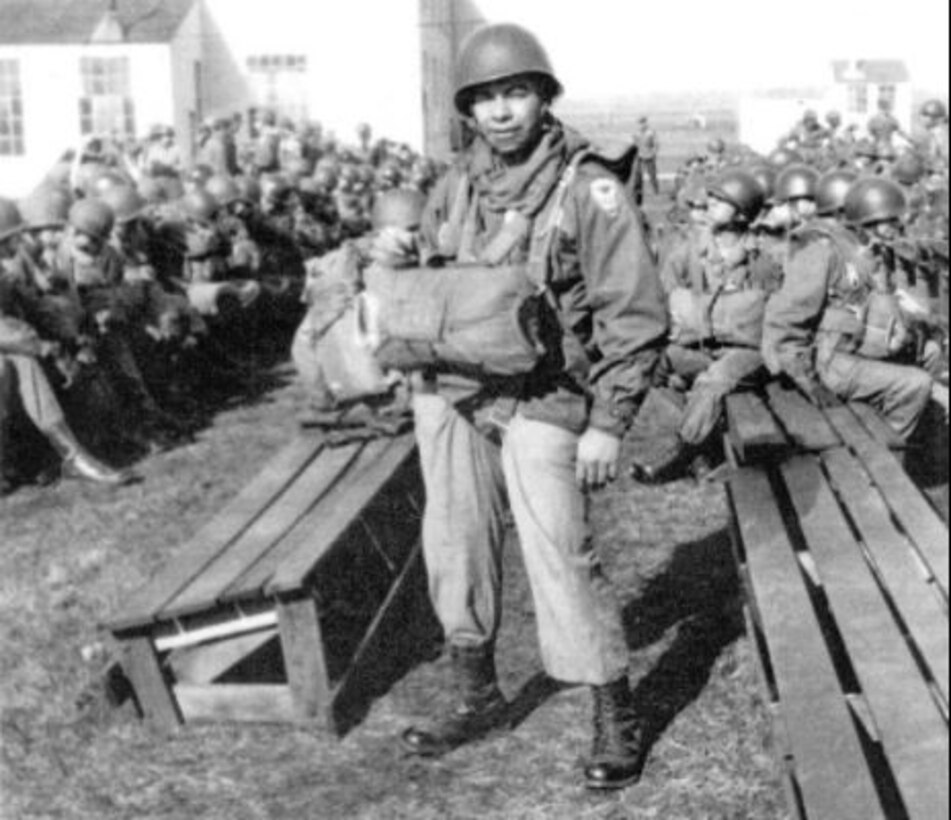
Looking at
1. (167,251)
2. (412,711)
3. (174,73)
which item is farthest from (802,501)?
(174,73)

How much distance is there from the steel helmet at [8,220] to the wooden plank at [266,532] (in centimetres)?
304

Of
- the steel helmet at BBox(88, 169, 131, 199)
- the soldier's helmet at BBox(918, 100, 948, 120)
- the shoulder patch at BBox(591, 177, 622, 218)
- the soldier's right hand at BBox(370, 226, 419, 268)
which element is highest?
the shoulder patch at BBox(591, 177, 622, 218)

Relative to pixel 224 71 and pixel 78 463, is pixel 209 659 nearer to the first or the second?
pixel 78 463

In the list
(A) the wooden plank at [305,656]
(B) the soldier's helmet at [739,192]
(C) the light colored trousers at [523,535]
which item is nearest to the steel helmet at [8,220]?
(B) the soldier's helmet at [739,192]

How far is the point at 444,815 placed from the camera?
400 cm

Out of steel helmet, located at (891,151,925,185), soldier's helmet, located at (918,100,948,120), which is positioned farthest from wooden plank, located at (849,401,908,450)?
soldier's helmet, located at (918,100,948,120)

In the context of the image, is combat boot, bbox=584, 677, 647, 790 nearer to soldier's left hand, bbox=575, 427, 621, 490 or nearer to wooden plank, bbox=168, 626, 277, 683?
soldier's left hand, bbox=575, 427, 621, 490

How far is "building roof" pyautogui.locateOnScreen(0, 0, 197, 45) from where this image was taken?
15.1 metres

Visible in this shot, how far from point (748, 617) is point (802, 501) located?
0.41 meters

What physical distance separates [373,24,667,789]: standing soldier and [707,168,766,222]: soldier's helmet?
4.51 m

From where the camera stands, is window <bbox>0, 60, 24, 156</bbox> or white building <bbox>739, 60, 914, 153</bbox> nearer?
window <bbox>0, 60, 24, 156</bbox>

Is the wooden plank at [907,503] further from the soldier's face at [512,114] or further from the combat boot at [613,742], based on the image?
the soldier's face at [512,114]

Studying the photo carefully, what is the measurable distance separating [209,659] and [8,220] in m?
3.85

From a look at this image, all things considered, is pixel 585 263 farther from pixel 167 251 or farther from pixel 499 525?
pixel 167 251
